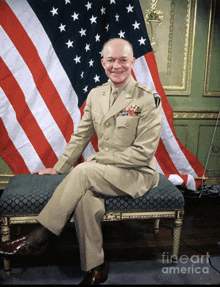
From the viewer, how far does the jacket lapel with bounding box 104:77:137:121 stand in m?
1.70

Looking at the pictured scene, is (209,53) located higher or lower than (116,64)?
lower

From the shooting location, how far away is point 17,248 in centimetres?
143

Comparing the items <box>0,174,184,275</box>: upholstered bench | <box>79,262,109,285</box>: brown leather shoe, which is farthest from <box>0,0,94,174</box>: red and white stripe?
<box>79,262,109,285</box>: brown leather shoe

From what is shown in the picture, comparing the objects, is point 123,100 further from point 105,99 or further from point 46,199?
point 46,199

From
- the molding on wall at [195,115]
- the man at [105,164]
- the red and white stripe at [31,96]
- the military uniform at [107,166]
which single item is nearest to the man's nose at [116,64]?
the man at [105,164]

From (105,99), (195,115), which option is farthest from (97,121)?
(195,115)

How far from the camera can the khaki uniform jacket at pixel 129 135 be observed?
1.58m

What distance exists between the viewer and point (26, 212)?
158 centimetres

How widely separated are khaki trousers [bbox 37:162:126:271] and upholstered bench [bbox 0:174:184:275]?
0.45ft

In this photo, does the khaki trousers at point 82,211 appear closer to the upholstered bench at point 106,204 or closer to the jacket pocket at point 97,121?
the upholstered bench at point 106,204

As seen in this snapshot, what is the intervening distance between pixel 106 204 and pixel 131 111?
0.64 m

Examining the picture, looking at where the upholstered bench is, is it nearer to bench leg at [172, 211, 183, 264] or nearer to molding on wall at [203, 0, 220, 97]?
bench leg at [172, 211, 183, 264]

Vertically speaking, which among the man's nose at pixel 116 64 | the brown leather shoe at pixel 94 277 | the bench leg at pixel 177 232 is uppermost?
the man's nose at pixel 116 64

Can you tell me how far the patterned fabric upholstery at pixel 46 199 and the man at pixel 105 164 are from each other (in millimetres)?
64
